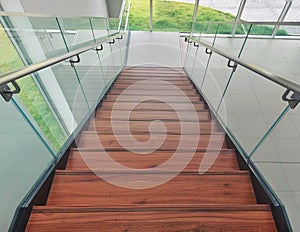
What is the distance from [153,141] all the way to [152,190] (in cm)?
65

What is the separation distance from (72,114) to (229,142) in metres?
1.65

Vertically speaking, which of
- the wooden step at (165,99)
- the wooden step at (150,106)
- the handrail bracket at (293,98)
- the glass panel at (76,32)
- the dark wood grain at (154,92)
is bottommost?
the dark wood grain at (154,92)

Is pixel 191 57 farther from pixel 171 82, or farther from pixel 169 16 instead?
pixel 169 16

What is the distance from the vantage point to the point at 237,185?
1.26 metres

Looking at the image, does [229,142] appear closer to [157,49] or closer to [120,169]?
[120,169]

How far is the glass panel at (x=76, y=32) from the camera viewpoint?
6.59 feet

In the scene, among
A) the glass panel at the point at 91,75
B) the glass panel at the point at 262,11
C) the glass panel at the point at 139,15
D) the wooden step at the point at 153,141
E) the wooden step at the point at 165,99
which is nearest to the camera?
the wooden step at the point at 153,141

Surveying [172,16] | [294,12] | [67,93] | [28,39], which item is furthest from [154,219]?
[172,16]

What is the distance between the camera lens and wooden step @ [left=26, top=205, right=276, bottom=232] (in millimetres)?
948

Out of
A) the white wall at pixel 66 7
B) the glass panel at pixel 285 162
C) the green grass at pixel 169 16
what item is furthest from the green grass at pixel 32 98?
the green grass at pixel 169 16

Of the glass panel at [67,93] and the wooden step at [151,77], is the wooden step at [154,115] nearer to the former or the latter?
the glass panel at [67,93]

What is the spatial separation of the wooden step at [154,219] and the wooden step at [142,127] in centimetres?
102

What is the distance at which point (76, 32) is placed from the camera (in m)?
2.30

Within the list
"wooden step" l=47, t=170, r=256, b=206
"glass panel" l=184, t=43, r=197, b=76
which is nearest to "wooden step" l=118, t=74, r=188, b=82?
"glass panel" l=184, t=43, r=197, b=76
